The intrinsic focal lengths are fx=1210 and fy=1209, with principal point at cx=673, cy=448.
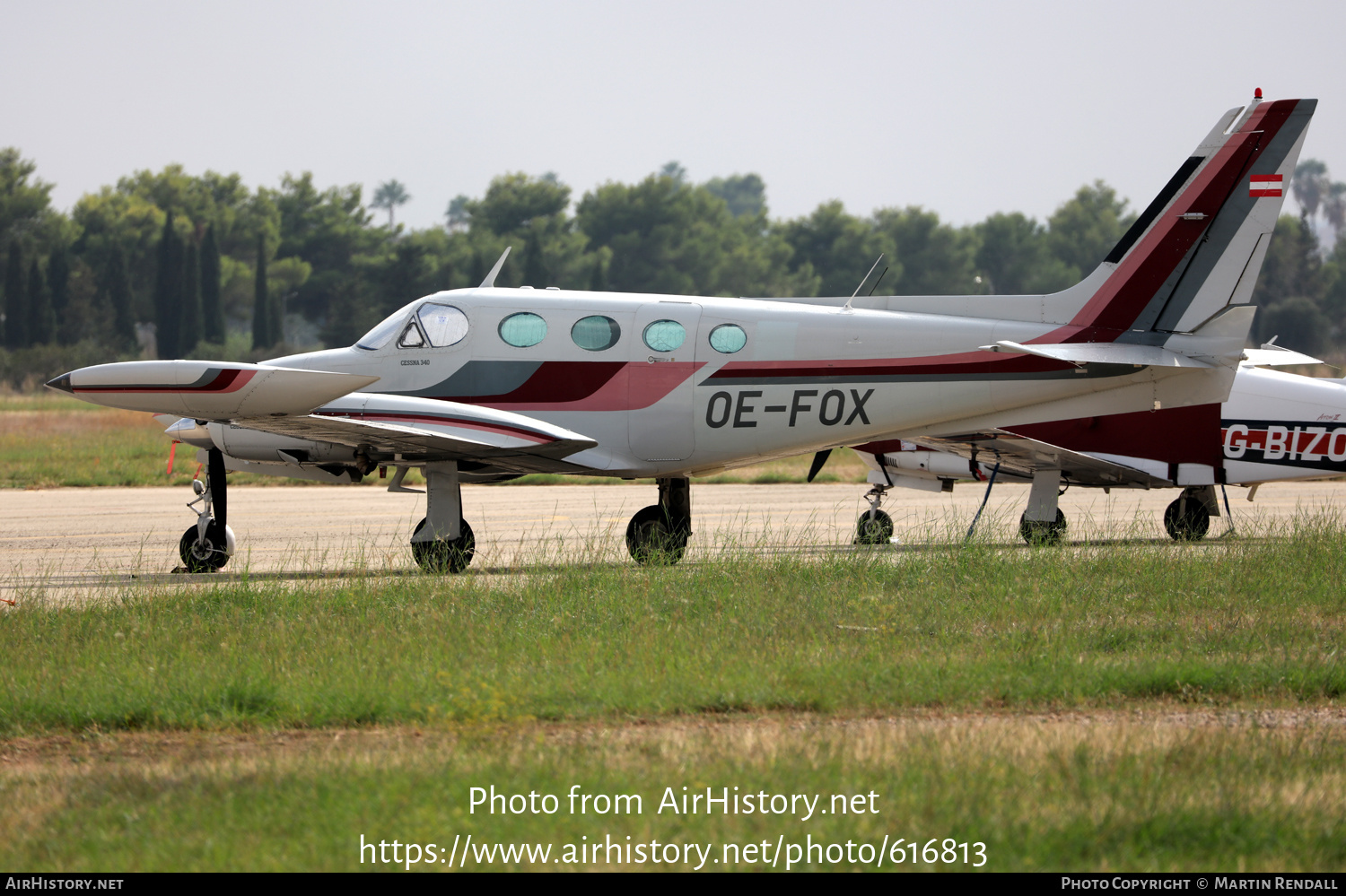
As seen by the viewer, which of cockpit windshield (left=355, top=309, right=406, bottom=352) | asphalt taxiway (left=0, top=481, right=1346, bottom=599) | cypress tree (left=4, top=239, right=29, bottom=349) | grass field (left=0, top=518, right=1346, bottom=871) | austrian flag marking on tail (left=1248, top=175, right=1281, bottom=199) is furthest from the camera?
cypress tree (left=4, top=239, right=29, bottom=349)

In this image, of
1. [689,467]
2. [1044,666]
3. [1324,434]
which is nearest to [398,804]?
[1044,666]

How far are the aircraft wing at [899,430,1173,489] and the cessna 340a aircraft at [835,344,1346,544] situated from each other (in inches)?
0.5

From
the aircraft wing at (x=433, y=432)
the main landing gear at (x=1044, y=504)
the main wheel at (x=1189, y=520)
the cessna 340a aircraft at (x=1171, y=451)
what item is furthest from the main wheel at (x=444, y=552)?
the main wheel at (x=1189, y=520)

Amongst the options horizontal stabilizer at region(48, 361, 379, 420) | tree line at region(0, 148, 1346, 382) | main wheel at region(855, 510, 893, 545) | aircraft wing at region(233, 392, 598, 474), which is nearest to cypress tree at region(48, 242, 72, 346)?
tree line at region(0, 148, 1346, 382)

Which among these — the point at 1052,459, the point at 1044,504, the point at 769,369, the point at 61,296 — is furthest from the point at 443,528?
the point at 61,296

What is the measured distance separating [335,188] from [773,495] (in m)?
81.2

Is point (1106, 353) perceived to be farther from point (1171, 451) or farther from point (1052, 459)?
point (1171, 451)

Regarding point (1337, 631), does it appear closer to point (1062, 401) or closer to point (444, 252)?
point (1062, 401)

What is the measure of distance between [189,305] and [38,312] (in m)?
8.83

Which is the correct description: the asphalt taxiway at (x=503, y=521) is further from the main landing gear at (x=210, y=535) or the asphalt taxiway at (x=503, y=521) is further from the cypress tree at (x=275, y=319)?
Result: the cypress tree at (x=275, y=319)

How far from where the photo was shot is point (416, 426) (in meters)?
12.0

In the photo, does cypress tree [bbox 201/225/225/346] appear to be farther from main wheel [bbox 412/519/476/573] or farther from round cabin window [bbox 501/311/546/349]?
main wheel [bbox 412/519/476/573]

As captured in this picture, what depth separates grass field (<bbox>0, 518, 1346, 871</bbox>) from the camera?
466cm

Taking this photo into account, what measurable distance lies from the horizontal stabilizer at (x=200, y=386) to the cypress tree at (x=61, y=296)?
72928mm
